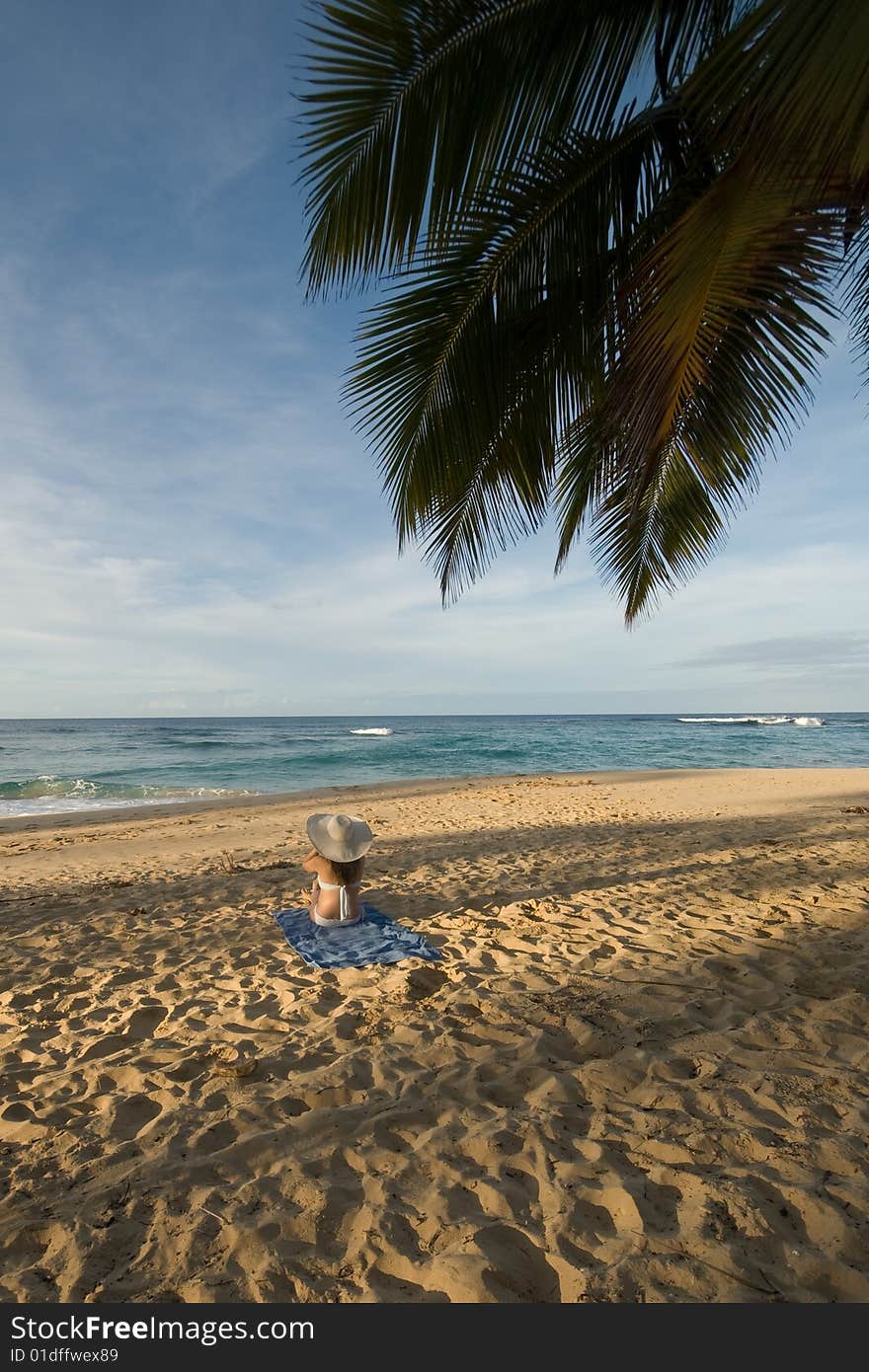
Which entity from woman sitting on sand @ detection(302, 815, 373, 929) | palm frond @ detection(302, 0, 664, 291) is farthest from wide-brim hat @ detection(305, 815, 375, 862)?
palm frond @ detection(302, 0, 664, 291)

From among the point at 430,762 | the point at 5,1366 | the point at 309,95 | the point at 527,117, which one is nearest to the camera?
the point at 5,1366

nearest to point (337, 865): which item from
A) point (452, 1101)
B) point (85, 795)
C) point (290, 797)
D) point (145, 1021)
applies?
point (145, 1021)

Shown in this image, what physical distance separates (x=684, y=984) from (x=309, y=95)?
5.21 m

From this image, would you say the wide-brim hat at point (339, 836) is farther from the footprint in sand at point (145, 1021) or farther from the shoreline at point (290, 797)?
the shoreline at point (290, 797)

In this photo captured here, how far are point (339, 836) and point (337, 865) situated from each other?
11.5 inches

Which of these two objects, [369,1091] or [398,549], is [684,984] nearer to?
[369,1091]

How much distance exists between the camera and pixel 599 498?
4914mm

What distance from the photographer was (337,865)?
5207mm

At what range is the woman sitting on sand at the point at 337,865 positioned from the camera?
5074 mm

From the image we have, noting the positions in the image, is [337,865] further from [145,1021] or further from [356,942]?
[145,1021]

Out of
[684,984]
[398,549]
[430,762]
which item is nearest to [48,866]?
Answer: [398,549]

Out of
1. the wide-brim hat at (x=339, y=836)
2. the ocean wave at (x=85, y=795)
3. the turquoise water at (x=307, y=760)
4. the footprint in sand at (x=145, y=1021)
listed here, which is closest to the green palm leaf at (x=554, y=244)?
the wide-brim hat at (x=339, y=836)

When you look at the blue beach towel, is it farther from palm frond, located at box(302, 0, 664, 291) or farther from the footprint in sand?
palm frond, located at box(302, 0, 664, 291)

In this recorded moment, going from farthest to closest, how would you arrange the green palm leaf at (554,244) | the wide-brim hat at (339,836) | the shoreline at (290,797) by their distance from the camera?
the shoreline at (290,797)
the wide-brim hat at (339,836)
the green palm leaf at (554,244)
